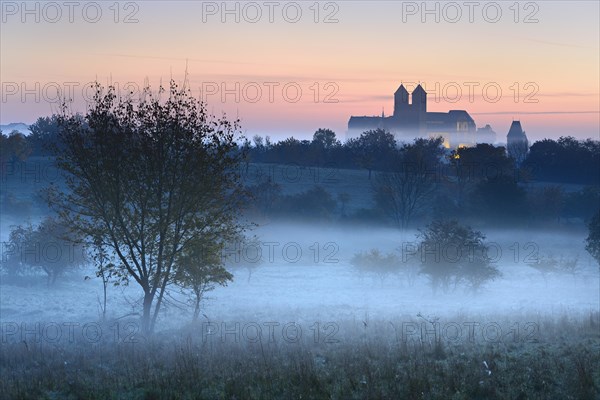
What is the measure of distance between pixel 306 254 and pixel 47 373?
1997 inches

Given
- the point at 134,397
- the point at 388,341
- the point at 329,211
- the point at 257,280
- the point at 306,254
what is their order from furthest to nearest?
the point at 329,211 < the point at 306,254 < the point at 257,280 < the point at 388,341 < the point at 134,397

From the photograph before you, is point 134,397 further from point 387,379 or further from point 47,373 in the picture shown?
point 387,379

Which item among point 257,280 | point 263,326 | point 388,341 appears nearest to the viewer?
point 388,341

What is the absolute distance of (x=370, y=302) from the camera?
126 ft

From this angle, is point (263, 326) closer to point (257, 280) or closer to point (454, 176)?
point (257, 280)

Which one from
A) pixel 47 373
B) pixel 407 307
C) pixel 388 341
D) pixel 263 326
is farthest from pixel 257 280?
pixel 47 373

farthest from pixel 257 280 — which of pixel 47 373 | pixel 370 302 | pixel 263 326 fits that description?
pixel 47 373

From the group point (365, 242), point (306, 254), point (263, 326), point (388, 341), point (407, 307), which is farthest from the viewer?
point (365, 242)

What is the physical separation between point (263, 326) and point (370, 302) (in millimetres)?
15492

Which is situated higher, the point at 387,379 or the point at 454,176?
the point at 454,176

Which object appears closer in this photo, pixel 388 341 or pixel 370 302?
pixel 388 341

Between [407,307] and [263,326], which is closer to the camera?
[263,326]

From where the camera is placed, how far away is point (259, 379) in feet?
38.5

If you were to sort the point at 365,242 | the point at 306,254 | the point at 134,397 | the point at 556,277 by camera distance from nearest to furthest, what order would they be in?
the point at 134,397, the point at 556,277, the point at 306,254, the point at 365,242
